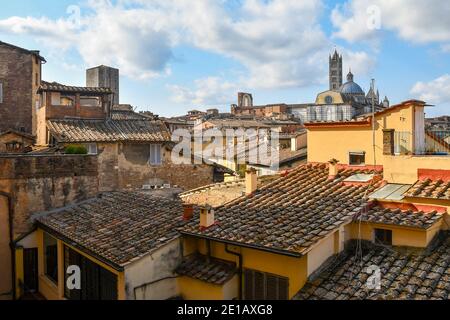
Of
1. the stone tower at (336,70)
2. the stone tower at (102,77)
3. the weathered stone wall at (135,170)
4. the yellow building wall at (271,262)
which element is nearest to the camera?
the yellow building wall at (271,262)

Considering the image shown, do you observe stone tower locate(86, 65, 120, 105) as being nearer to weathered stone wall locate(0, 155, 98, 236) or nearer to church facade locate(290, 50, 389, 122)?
church facade locate(290, 50, 389, 122)

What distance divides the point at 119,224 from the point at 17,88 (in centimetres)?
2169

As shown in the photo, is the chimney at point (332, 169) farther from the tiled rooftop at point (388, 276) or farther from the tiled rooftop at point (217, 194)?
the tiled rooftop at point (217, 194)

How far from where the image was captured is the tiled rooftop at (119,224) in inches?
386

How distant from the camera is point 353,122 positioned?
15.1m

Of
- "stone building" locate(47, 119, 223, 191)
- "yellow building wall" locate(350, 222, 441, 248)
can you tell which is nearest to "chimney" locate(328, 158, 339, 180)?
"yellow building wall" locate(350, 222, 441, 248)

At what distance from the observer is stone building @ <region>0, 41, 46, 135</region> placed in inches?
1136

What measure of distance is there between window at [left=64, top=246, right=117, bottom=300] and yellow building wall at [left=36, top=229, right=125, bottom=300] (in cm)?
17

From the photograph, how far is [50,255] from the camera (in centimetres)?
1434

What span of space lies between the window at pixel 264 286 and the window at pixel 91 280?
2.96 meters

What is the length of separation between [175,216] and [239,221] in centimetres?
225

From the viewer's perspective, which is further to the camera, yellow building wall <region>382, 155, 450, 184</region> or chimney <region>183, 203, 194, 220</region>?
chimney <region>183, 203, 194, 220</region>

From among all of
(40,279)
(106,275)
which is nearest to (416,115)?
(106,275)

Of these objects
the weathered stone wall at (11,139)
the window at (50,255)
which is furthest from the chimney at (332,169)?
the weathered stone wall at (11,139)
